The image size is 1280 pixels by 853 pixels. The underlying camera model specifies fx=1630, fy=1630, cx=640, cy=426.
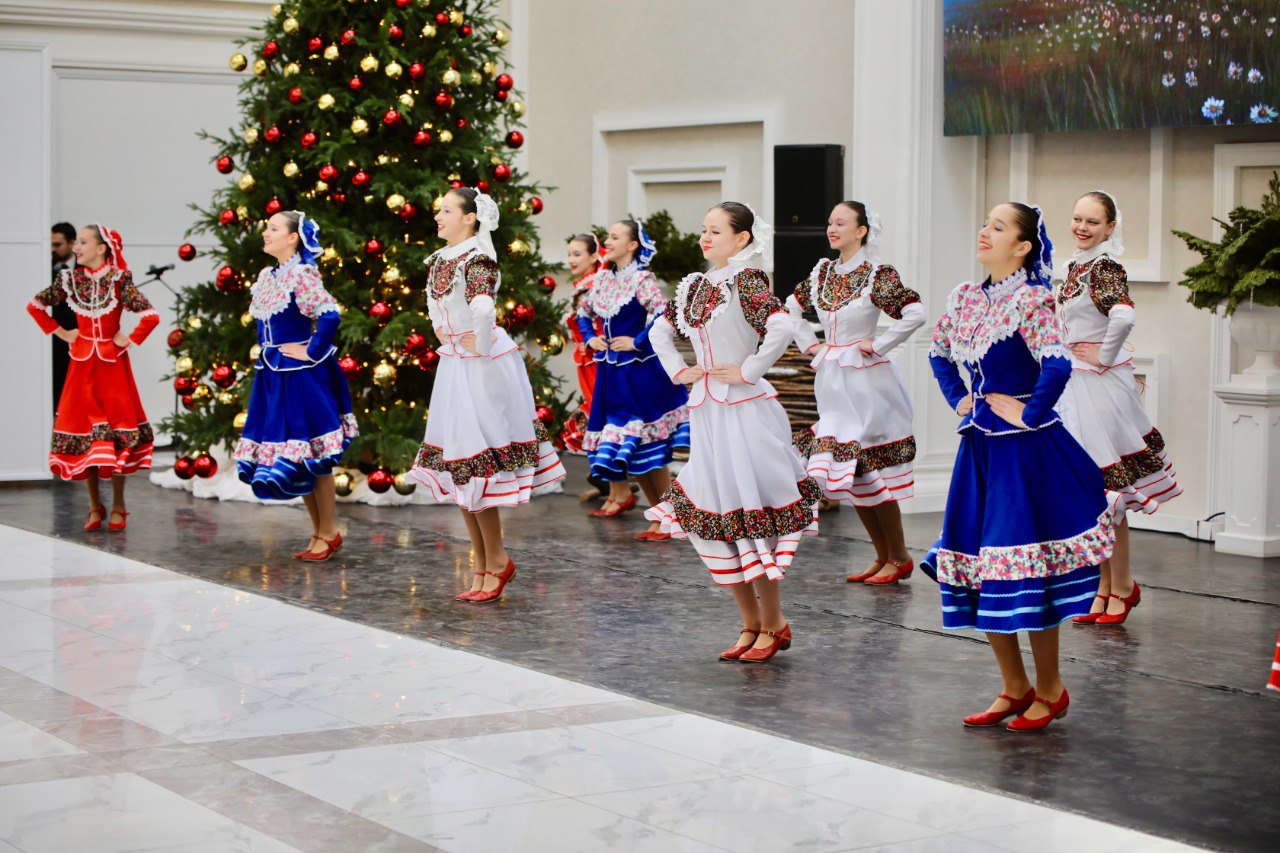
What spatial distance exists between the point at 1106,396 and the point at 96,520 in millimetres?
5270

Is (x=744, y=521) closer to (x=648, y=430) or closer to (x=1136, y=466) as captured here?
(x=1136, y=466)

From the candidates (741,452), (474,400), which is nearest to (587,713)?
(741,452)

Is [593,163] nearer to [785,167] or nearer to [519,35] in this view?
[519,35]

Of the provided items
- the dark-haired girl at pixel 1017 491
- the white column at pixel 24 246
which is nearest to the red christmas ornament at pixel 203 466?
the white column at pixel 24 246

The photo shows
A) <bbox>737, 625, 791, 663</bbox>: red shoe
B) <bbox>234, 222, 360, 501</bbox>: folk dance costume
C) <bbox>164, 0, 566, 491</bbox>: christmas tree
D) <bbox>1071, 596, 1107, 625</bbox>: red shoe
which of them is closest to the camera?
<bbox>737, 625, 791, 663</bbox>: red shoe

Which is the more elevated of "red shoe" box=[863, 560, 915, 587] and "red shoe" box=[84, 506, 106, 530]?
"red shoe" box=[84, 506, 106, 530]

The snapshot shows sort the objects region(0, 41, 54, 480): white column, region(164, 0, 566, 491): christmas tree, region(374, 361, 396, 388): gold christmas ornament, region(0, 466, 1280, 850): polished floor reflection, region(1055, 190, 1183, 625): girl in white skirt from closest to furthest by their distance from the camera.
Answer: region(0, 466, 1280, 850): polished floor reflection, region(1055, 190, 1183, 625): girl in white skirt, region(374, 361, 396, 388): gold christmas ornament, region(164, 0, 566, 491): christmas tree, region(0, 41, 54, 480): white column

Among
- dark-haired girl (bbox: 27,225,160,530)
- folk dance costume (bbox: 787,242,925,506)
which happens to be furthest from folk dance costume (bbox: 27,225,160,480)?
folk dance costume (bbox: 787,242,925,506)

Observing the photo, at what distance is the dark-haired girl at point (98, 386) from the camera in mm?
8664

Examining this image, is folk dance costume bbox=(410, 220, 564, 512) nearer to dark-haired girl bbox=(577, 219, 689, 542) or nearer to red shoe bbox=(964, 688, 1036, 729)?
dark-haired girl bbox=(577, 219, 689, 542)

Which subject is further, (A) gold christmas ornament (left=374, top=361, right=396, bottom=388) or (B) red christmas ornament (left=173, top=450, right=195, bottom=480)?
(B) red christmas ornament (left=173, top=450, right=195, bottom=480)

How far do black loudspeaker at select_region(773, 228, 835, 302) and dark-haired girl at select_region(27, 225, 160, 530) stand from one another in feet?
12.7

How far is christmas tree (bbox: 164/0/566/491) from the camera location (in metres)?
9.50

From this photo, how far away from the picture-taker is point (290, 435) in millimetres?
7551
